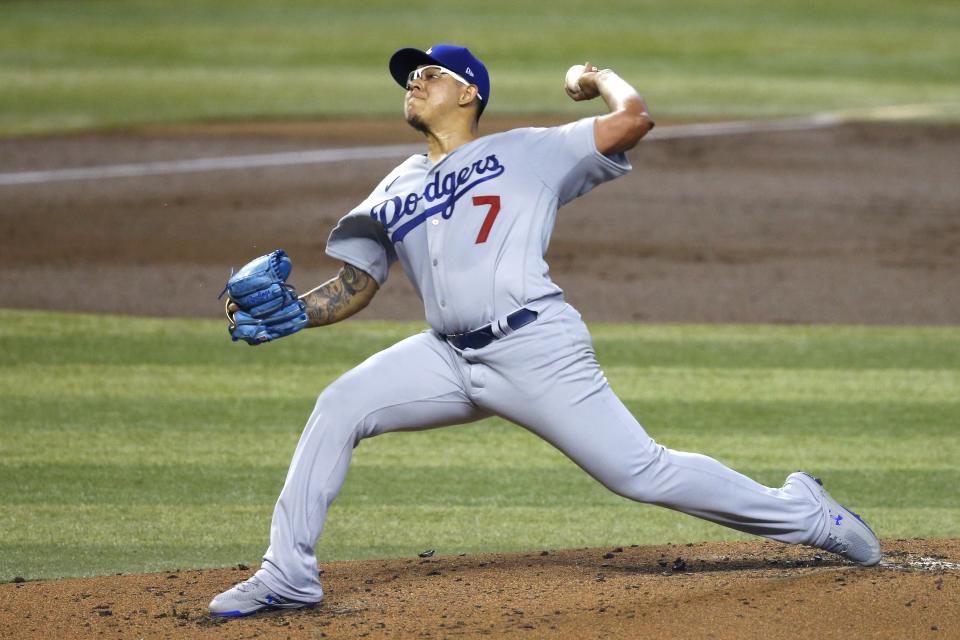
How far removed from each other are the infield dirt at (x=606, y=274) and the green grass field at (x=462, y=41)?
206 centimetres

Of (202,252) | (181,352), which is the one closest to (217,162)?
(202,252)

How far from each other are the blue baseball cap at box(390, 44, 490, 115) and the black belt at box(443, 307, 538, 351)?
69 centimetres

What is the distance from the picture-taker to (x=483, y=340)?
14.0 ft

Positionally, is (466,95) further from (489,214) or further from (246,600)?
(246,600)

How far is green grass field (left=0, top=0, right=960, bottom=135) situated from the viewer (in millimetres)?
18000

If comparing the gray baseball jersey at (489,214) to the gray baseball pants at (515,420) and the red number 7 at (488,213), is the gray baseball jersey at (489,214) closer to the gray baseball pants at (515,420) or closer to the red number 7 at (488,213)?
the red number 7 at (488,213)

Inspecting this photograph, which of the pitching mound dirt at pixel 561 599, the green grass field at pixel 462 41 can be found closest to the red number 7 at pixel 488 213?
the pitching mound dirt at pixel 561 599

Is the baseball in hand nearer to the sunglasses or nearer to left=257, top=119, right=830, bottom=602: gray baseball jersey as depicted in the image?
left=257, top=119, right=830, bottom=602: gray baseball jersey

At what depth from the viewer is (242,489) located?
620 centimetres

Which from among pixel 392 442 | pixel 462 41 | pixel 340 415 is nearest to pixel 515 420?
pixel 340 415

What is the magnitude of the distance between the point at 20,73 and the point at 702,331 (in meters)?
13.9

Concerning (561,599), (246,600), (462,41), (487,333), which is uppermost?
(462,41)

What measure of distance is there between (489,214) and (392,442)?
296 centimetres

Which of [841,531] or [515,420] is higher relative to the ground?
[515,420]
